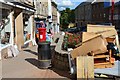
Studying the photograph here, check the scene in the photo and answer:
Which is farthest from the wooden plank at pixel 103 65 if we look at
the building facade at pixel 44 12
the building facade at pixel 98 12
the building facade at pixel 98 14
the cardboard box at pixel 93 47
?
the building facade at pixel 98 12

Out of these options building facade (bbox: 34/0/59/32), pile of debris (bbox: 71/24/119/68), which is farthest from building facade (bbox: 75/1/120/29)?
pile of debris (bbox: 71/24/119/68)

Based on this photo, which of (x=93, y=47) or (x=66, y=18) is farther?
(x=66, y=18)

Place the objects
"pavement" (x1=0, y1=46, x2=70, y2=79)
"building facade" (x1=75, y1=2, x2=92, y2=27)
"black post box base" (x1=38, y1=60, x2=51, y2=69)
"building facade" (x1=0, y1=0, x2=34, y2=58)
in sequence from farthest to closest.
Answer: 1. "building facade" (x1=75, y1=2, x2=92, y2=27)
2. "building facade" (x1=0, y1=0, x2=34, y2=58)
3. "black post box base" (x1=38, y1=60, x2=51, y2=69)
4. "pavement" (x1=0, y1=46, x2=70, y2=79)

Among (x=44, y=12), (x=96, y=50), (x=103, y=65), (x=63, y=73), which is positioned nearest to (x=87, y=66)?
(x=96, y=50)

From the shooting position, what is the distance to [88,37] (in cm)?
931

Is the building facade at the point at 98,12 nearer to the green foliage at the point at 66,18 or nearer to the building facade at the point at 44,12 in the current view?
the building facade at the point at 44,12

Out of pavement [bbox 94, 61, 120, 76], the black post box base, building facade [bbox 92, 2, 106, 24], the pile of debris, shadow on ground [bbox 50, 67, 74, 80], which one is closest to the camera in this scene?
pavement [bbox 94, 61, 120, 76]

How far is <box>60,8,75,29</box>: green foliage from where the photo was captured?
3952 inches

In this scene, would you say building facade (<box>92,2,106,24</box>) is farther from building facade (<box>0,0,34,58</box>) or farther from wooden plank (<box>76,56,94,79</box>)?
wooden plank (<box>76,56,94,79</box>)

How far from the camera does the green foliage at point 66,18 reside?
100375 mm

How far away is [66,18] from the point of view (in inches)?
4146

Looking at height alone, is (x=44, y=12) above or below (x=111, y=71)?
above

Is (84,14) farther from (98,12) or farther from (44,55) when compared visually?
(44,55)

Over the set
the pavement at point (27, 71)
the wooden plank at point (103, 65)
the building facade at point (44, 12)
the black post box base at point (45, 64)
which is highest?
the building facade at point (44, 12)
